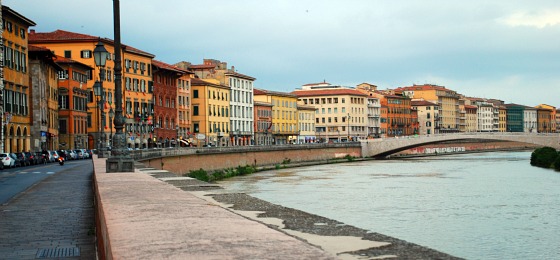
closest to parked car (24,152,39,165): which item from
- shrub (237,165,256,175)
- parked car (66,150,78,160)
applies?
parked car (66,150,78,160)

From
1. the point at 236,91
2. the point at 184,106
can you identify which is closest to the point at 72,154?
the point at 184,106

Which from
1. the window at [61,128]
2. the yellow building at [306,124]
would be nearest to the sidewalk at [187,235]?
the window at [61,128]

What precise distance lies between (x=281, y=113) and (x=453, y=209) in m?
105

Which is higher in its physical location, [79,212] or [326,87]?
[326,87]

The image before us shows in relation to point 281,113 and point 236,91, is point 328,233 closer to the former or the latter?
point 236,91

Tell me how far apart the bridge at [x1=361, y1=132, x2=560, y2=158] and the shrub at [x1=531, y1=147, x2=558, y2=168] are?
19948 mm

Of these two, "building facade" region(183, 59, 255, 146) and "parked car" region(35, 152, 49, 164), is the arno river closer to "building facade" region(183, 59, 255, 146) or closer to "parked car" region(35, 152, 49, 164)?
Result: "parked car" region(35, 152, 49, 164)

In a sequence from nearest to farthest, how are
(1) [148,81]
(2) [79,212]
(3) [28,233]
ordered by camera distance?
(3) [28,233], (2) [79,212], (1) [148,81]

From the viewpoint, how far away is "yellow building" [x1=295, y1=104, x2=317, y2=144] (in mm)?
144125

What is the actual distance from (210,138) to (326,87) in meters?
60.9

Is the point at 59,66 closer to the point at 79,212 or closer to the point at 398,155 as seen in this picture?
the point at 398,155

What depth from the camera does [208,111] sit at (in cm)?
10912

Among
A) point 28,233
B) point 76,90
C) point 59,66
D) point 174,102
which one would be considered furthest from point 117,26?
point 174,102

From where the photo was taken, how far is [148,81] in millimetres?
95812
